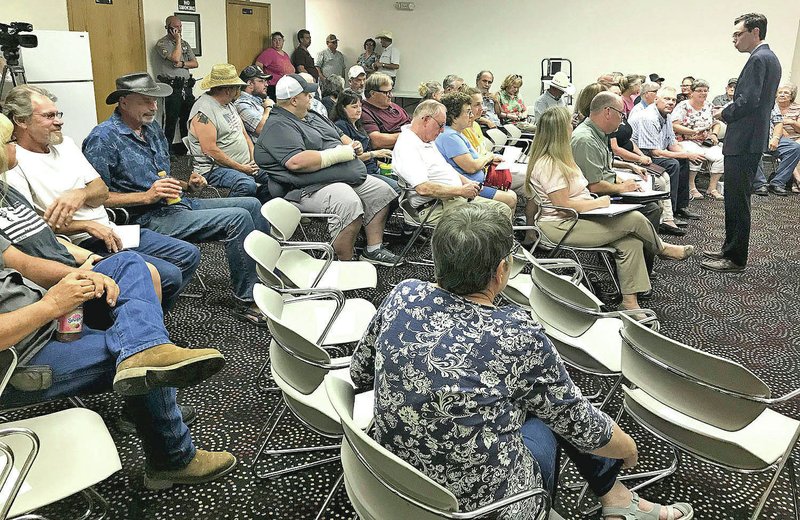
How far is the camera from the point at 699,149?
7016mm

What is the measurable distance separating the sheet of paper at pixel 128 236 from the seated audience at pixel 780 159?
742cm

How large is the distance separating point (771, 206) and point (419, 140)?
5004 millimetres

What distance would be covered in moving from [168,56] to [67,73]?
1879 millimetres

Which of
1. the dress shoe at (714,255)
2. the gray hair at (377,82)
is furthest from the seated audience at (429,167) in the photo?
the dress shoe at (714,255)

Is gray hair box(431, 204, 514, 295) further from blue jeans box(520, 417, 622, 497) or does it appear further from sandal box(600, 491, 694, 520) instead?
sandal box(600, 491, 694, 520)

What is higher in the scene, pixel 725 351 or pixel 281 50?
pixel 281 50

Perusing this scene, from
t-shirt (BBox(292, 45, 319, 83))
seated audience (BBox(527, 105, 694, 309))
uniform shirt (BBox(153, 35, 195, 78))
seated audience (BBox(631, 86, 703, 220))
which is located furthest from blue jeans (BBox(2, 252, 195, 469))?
t-shirt (BBox(292, 45, 319, 83))

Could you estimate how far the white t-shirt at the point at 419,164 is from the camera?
4.13 meters

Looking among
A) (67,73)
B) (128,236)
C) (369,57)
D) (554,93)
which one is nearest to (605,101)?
(128,236)

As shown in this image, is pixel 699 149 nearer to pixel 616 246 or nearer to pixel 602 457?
pixel 616 246

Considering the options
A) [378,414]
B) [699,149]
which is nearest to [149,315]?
[378,414]

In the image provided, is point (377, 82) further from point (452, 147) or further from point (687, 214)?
point (687, 214)

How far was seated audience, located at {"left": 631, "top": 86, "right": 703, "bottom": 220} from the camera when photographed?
6367 millimetres

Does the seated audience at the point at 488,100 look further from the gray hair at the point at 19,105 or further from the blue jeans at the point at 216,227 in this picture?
the gray hair at the point at 19,105
